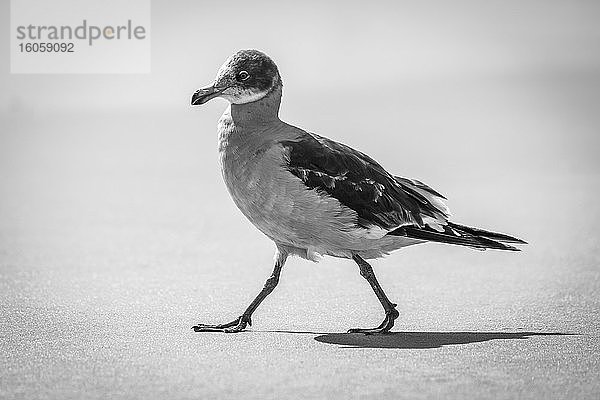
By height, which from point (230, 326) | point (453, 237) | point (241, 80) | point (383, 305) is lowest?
point (230, 326)

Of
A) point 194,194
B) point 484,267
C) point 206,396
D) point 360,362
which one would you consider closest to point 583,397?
point 360,362

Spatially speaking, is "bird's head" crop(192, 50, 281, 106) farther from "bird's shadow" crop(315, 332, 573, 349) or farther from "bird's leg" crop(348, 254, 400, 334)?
"bird's shadow" crop(315, 332, 573, 349)

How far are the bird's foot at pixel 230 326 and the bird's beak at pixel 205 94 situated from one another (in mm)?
1114

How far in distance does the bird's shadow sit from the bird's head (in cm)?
128

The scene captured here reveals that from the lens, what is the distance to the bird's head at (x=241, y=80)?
5.40m

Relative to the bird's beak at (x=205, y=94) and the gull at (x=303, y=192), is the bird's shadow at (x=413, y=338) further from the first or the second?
the bird's beak at (x=205, y=94)

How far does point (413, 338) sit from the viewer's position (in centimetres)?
519

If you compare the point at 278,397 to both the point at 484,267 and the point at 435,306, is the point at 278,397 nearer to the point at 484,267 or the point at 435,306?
the point at 435,306

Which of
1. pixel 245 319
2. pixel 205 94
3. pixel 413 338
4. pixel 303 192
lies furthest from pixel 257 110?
pixel 413 338

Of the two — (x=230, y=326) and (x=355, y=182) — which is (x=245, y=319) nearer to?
(x=230, y=326)

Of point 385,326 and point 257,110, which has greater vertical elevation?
point 257,110

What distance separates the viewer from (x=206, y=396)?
4.10 meters

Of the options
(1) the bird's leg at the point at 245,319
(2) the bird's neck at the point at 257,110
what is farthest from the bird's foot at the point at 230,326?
(2) the bird's neck at the point at 257,110

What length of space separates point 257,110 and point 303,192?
0.55 meters
